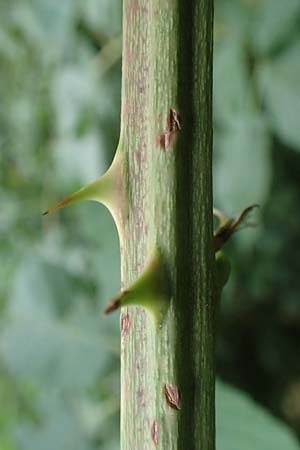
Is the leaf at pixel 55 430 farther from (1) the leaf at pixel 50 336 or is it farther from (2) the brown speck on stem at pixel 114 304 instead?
(2) the brown speck on stem at pixel 114 304

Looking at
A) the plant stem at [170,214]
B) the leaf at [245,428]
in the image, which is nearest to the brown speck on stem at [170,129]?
the plant stem at [170,214]

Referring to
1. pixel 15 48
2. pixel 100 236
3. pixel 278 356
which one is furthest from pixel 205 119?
pixel 15 48

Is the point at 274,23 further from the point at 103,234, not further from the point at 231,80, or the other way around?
the point at 103,234

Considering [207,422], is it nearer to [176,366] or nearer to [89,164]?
[176,366]

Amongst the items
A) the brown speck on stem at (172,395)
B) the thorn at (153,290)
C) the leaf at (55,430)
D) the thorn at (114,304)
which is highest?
the thorn at (114,304)

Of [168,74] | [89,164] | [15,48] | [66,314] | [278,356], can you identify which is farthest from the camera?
[15,48]
